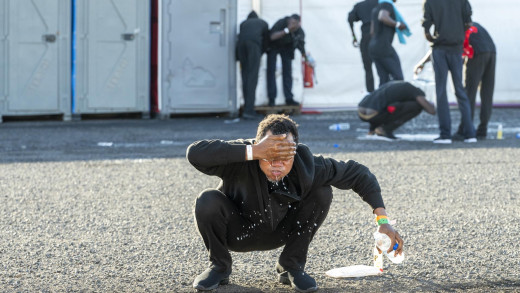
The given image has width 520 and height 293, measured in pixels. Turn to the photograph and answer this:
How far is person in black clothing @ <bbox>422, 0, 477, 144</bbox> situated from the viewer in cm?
1126

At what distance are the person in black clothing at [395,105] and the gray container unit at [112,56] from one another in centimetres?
484

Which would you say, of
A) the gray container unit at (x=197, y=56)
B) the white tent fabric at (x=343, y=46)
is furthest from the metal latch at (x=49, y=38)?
the white tent fabric at (x=343, y=46)

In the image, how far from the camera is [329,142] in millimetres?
11797

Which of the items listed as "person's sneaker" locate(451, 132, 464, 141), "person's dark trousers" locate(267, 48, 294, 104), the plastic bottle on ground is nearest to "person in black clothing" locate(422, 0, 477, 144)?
"person's sneaker" locate(451, 132, 464, 141)

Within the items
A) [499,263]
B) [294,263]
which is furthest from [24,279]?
[499,263]

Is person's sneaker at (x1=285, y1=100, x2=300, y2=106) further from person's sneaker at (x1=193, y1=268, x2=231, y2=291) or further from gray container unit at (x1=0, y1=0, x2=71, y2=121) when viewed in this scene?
person's sneaker at (x1=193, y1=268, x2=231, y2=291)

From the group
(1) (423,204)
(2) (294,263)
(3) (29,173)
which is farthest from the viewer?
(3) (29,173)

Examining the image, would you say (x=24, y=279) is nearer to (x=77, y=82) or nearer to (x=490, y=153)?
(x=490, y=153)

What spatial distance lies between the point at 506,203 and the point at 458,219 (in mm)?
882

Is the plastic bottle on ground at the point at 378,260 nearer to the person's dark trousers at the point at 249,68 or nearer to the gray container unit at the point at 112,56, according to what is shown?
the person's dark trousers at the point at 249,68

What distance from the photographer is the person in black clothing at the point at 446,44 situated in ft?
36.9

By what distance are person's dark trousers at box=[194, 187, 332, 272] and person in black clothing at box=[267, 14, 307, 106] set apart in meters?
10.6

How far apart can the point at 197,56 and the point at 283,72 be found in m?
1.52

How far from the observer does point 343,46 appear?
56.4 feet
